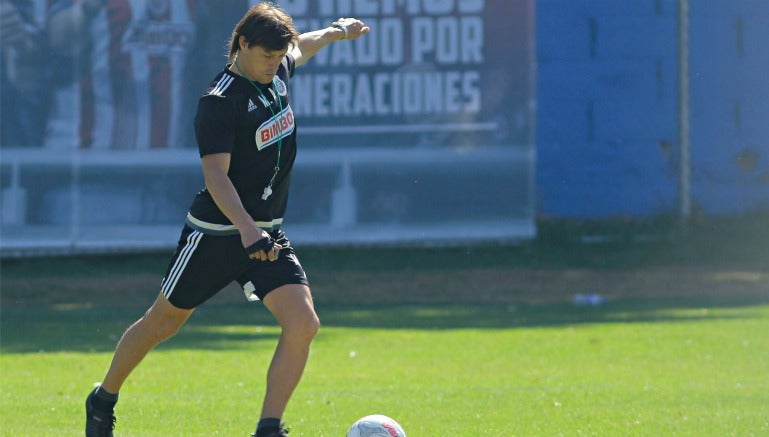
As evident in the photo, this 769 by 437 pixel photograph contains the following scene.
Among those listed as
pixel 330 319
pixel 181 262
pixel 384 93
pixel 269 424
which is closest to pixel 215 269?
pixel 181 262

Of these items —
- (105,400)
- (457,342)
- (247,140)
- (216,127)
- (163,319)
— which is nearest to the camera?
(216,127)

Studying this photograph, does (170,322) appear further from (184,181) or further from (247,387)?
(184,181)

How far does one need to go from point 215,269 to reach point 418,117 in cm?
1155

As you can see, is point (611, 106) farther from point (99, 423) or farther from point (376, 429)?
point (99, 423)

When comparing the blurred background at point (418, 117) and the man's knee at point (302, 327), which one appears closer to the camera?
the man's knee at point (302, 327)

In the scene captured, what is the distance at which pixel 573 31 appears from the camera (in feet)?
59.9

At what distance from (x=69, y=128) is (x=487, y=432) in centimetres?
1132

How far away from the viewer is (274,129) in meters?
6.05

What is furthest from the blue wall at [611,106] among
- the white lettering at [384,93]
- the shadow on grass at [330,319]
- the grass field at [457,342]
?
the shadow on grass at [330,319]

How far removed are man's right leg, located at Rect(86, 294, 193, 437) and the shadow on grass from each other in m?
5.14

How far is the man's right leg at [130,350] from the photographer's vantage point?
624 centimetres

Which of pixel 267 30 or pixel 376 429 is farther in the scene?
pixel 376 429

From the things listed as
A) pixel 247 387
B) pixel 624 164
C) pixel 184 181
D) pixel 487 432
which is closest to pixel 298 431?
pixel 487 432

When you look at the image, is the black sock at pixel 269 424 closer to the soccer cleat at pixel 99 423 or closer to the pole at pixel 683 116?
the soccer cleat at pixel 99 423
